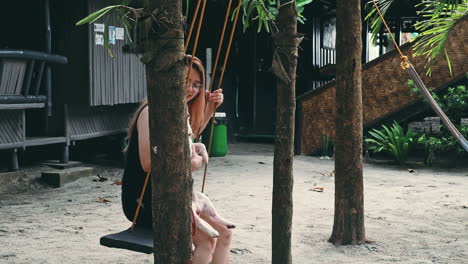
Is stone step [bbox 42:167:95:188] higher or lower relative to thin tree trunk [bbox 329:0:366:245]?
lower

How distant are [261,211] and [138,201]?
396cm

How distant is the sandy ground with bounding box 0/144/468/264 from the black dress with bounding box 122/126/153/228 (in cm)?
144

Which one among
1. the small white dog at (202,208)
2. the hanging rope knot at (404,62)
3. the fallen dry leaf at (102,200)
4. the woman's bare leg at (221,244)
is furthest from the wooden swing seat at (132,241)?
the fallen dry leaf at (102,200)

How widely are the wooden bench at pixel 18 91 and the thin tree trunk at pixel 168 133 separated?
6199 millimetres

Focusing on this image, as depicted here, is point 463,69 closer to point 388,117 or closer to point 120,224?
point 388,117

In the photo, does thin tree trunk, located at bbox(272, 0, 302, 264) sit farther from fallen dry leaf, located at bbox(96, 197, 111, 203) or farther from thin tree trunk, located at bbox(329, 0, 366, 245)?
fallen dry leaf, located at bbox(96, 197, 111, 203)

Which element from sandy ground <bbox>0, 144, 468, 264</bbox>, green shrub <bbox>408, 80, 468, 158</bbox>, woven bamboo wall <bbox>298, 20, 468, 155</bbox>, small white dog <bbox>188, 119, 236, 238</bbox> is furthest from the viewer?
woven bamboo wall <bbox>298, 20, 468, 155</bbox>

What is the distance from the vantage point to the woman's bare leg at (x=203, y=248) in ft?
14.3

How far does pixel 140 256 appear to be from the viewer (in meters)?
5.94

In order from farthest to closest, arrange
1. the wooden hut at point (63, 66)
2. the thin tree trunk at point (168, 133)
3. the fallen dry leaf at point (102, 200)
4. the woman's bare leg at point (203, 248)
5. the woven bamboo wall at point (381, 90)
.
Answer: the woven bamboo wall at point (381, 90)
the wooden hut at point (63, 66)
the fallen dry leaf at point (102, 200)
the woman's bare leg at point (203, 248)
the thin tree trunk at point (168, 133)

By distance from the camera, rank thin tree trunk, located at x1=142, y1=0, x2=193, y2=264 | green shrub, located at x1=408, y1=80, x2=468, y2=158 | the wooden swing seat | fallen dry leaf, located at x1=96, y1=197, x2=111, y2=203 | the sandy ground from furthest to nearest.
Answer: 1. green shrub, located at x1=408, y1=80, x2=468, y2=158
2. fallen dry leaf, located at x1=96, y1=197, x2=111, y2=203
3. the sandy ground
4. the wooden swing seat
5. thin tree trunk, located at x1=142, y1=0, x2=193, y2=264

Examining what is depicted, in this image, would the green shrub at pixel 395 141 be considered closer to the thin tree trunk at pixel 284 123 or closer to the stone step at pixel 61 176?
the stone step at pixel 61 176

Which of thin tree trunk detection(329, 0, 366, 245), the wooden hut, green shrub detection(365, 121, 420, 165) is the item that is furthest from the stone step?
green shrub detection(365, 121, 420, 165)

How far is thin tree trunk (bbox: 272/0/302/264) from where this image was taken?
4.56 m
